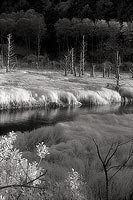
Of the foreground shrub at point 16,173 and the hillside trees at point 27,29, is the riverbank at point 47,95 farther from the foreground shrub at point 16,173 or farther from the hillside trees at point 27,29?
the hillside trees at point 27,29

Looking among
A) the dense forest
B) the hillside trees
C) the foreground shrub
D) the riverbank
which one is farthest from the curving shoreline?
the hillside trees

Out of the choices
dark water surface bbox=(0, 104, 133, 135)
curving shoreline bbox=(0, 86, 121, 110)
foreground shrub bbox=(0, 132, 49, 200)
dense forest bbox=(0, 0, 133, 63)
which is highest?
dense forest bbox=(0, 0, 133, 63)

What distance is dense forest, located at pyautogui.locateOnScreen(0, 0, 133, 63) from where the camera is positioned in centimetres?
9324

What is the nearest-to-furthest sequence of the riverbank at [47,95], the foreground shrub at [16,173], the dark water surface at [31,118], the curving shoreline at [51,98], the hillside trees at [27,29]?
the foreground shrub at [16,173]
the dark water surface at [31,118]
the curving shoreline at [51,98]
the riverbank at [47,95]
the hillside trees at [27,29]

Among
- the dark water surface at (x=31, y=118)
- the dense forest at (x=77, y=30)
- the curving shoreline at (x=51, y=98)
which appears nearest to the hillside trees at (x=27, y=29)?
the dense forest at (x=77, y=30)

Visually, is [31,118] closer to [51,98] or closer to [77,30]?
[51,98]

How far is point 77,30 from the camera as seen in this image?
9806 cm

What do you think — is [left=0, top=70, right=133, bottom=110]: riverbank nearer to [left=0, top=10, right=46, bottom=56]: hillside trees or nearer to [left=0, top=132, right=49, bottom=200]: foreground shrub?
[left=0, top=132, right=49, bottom=200]: foreground shrub

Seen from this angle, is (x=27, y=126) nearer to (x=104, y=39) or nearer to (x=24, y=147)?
(x=24, y=147)

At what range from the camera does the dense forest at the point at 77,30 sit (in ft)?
306

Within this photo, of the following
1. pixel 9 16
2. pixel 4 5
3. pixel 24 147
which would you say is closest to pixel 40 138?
pixel 24 147

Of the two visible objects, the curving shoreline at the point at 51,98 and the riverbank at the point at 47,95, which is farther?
the riverbank at the point at 47,95

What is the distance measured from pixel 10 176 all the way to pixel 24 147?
8459 millimetres

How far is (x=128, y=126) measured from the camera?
68.5ft
